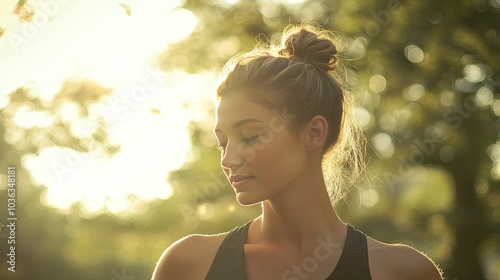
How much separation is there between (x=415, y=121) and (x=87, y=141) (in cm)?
784

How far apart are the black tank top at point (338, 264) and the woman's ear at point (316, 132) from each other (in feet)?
1.49

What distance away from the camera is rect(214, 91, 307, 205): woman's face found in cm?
355

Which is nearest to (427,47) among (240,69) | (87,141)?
(87,141)

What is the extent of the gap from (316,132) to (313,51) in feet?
1.56

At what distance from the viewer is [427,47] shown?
16.2 m

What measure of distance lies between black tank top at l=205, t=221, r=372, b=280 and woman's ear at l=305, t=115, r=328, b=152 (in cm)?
45

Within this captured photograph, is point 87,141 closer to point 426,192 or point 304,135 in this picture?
point 304,135

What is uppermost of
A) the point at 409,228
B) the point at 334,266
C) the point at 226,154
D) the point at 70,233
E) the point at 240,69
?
the point at 240,69

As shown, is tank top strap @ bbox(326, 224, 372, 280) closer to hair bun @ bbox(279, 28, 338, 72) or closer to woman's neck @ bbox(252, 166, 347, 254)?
woman's neck @ bbox(252, 166, 347, 254)

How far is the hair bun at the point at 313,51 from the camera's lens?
3.98m
